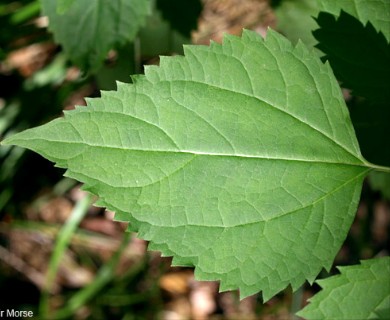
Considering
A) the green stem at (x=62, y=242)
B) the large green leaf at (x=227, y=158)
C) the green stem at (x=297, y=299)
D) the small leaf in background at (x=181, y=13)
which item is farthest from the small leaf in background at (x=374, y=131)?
the green stem at (x=62, y=242)

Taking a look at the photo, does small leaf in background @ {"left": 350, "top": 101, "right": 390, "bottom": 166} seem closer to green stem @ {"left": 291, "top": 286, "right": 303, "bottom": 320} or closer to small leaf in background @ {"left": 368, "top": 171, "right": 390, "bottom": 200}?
small leaf in background @ {"left": 368, "top": 171, "right": 390, "bottom": 200}

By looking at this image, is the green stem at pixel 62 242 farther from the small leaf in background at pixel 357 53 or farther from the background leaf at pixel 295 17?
the small leaf in background at pixel 357 53

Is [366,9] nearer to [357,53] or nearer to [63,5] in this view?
[357,53]

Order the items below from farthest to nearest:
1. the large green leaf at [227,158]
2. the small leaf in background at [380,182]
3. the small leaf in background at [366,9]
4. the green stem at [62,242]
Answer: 1. the green stem at [62,242]
2. the small leaf in background at [380,182]
3. the small leaf in background at [366,9]
4. the large green leaf at [227,158]

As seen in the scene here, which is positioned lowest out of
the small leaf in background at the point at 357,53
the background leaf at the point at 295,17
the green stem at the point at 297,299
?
the green stem at the point at 297,299

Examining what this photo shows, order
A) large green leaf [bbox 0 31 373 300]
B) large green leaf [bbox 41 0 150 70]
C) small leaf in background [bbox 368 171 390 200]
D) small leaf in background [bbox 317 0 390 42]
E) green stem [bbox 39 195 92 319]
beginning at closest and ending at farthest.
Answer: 1. large green leaf [bbox 0 31 373 300]
2. small leaf in background [bbox 317 0 390 42]
3. large green leaf [bbox 41 0 150 70]
4. small leaf in background [bbox 368 171 390 200]
5. green stem [bbox 39 195 92 319]

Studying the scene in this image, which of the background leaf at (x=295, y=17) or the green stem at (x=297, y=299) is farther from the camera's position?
the green stem at (x=297, y=299)

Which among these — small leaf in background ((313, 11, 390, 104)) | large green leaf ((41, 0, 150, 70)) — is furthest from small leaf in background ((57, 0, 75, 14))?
small leaf in background ((313, 11, 390, 104))
